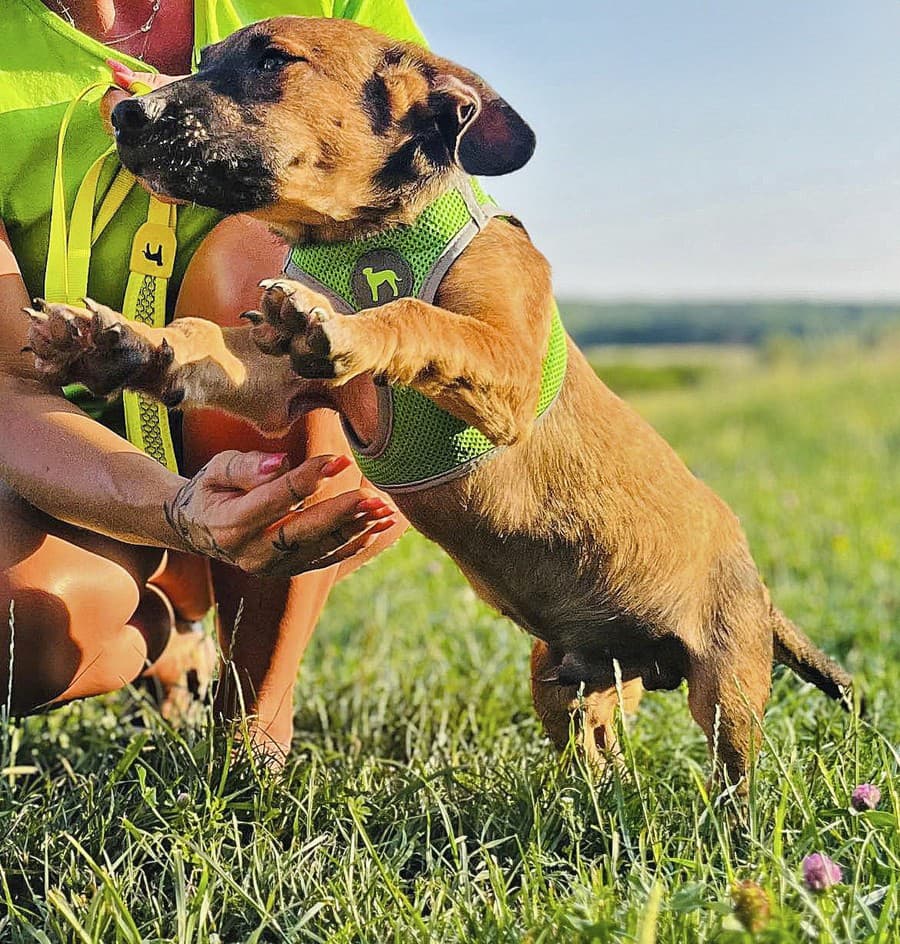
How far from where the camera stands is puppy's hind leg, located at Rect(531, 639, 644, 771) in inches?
102

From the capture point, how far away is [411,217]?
85.6 inches

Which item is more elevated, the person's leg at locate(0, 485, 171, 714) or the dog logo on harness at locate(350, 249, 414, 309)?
the dog logo on harness at locate(350, 249, 414, 309)

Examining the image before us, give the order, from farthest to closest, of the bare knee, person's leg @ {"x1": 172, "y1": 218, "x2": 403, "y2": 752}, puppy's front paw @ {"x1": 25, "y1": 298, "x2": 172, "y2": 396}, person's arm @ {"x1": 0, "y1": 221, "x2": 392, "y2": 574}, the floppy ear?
person's leg @ {"x1": 172, "y1": 218, "x2": 403, "y2": 752} → the bare knee → the floppy ear → person's arm @ {"x1": 0, "y1": 221, "x2": 392, "y2": 574} → puppy's front paw @ {"x1": 25, "y1": 298, "x2": 172, "y2": 396}

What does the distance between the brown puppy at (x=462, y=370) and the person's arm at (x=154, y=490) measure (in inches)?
3.7

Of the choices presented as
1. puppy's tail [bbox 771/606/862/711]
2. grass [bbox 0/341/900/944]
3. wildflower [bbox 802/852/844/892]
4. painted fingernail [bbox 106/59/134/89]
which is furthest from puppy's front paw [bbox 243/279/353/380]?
puppy's tail [bbox 771/606/862/711]

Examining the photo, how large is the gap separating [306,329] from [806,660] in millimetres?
1509

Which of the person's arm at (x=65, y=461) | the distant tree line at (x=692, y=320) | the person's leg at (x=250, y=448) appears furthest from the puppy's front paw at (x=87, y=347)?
the distant tree line at (x=692, y=320)

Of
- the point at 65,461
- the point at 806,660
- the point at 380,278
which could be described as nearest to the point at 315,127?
the point at 380,278

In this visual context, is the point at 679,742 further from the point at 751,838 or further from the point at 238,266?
the point at 238,266

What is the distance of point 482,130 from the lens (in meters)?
2.20

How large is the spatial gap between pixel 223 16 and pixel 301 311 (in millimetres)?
1402

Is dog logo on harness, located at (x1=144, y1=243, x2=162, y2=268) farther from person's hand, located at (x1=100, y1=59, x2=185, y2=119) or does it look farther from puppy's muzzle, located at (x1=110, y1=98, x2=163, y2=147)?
puppy's muzzle, located at (x1=110, y1=98, x2=163, y2=147)

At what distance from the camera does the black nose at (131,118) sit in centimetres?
195

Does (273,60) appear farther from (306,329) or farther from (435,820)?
(435,820)
